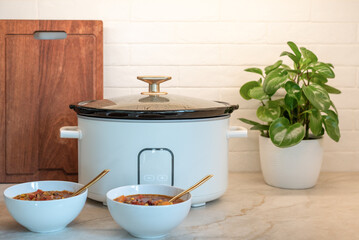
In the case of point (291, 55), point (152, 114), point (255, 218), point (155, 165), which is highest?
point (291, 55)

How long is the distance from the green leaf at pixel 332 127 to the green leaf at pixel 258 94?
164 millimetres

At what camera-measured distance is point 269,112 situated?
1335mm

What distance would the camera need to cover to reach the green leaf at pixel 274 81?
1.23 meters

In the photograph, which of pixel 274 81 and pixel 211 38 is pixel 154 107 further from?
pixel 211 38

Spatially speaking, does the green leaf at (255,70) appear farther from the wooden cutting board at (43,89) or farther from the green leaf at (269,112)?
the wooden cutting board at (43,89)

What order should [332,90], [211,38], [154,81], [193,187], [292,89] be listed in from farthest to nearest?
1. [211,38]
2. [332,90]
3. [292,89]
4. [154,81]
5. [193,187]

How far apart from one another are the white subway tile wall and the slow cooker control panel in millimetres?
432

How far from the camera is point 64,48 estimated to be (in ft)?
4.53

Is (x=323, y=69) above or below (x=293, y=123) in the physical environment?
above

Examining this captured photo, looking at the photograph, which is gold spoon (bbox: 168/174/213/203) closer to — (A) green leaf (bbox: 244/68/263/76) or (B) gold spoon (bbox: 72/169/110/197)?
(B) gold spoon (bbox: 72/169/110/197)

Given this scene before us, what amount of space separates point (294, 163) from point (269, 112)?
14 centimetres

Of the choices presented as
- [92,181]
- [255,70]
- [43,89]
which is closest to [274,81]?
[255,70]

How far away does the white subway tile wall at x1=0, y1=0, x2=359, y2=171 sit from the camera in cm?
146

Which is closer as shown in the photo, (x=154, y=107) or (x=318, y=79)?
(x=154, y=107)
